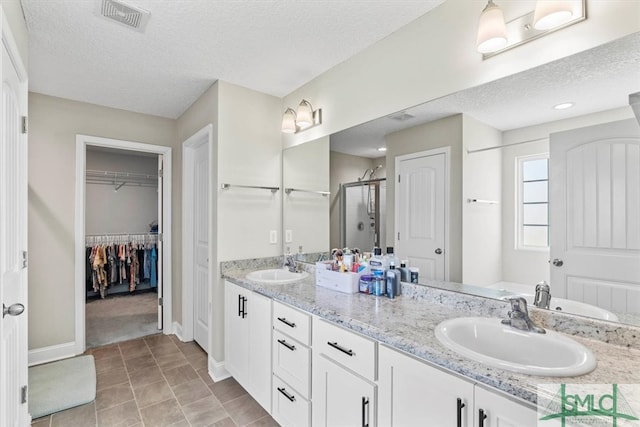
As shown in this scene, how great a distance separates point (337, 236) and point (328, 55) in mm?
1330

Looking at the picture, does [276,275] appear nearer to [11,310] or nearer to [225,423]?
[225,423]

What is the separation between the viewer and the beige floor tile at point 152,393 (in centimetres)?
227

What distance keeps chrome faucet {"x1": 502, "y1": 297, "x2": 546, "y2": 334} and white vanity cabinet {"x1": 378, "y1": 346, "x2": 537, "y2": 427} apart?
16.5 inches

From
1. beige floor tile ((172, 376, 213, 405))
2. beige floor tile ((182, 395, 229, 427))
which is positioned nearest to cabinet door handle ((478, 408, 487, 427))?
beige floor tile ((182, 395, 229, 427))

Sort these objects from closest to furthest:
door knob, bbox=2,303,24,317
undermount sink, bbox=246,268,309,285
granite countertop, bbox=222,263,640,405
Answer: granite countertop, bbox=222,263,640,405 → door knob, bbox=2,303,24,317 → undermount sink, bbox=246,268,309,285

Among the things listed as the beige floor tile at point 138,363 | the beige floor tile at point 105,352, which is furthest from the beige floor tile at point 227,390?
the beige floor tile at point 105,352

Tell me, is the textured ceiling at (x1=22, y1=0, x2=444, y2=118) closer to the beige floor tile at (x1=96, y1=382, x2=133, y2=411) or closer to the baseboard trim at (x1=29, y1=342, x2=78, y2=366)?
the baseboard trim at (x1=29, y1=342, x2=78, y2=366)

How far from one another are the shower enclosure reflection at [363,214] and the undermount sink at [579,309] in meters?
0.93

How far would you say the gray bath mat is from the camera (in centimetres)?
218

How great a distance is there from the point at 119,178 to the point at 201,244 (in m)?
3.20

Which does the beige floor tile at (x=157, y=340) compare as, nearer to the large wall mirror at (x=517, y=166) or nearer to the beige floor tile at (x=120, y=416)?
the beige floor tile at (x=120, y=416)

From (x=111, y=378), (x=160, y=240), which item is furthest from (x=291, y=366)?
(x=160, y=240)

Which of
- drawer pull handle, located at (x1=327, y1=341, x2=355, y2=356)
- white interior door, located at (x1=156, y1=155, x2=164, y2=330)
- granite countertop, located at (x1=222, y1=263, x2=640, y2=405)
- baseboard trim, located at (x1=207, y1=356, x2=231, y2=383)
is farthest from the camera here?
white interior door, located at (x1=156, y1=155, x2=164, y2=330)

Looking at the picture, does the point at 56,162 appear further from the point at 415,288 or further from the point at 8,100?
the point at 415,288
